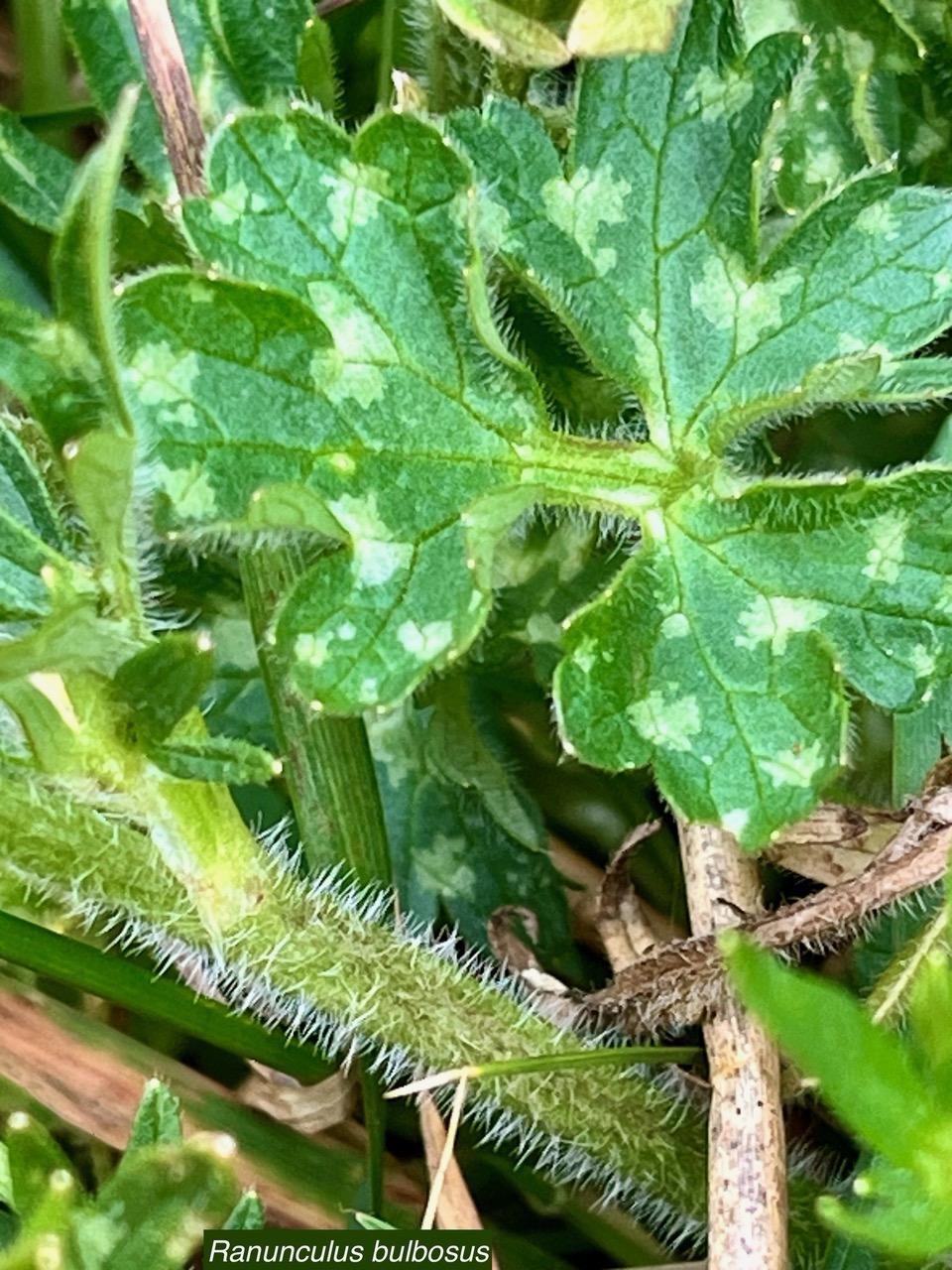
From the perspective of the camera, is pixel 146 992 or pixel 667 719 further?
pixel 146 992

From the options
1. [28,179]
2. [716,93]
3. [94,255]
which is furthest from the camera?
[28,179]

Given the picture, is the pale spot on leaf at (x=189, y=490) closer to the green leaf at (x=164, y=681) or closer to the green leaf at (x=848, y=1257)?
the green leaf at (x=164, y=681)

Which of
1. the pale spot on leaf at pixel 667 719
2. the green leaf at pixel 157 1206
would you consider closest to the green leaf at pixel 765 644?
the pale spot on leaf at pixel 667 719

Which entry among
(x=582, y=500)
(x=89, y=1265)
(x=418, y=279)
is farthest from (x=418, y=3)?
(x=89, y=1265)

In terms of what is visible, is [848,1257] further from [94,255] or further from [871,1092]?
[94,255]

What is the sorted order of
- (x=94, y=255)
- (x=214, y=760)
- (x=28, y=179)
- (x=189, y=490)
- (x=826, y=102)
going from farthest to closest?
(x=28, y=179)
(x=826, y=102)
(x=189, y=490)
(x=214, y=760)
(x=94, y=255)

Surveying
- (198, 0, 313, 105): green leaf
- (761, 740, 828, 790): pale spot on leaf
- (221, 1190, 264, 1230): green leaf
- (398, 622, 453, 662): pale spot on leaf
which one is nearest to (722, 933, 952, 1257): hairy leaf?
(761, 740, 828, 790): pale spot on leaf

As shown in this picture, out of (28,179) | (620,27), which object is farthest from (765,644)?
(28,179)

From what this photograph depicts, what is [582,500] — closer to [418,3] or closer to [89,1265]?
[418,3]
